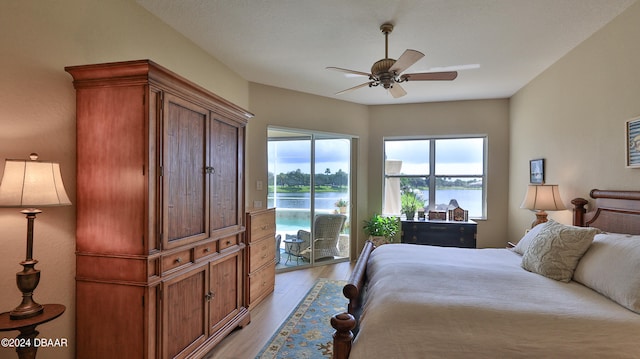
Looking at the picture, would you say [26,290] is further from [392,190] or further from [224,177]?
[392,190]

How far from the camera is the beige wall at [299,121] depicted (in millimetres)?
4293

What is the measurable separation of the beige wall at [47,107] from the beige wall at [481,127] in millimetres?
4310

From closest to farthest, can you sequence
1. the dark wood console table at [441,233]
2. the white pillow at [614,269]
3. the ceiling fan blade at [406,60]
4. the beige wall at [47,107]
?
the white pillow at [614,269], the beige wall at [47,107], the ceiling fan blade at [406,60], the dark wood console table at [441,233]

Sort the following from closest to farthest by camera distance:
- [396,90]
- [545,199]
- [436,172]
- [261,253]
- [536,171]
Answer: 1. [396,90]
2. [545,199]
3. [261,253]
4. [536,171]
5. [436,172]

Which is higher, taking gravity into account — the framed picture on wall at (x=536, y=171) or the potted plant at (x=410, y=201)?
the framed picture on wall at (x=536, y=171)

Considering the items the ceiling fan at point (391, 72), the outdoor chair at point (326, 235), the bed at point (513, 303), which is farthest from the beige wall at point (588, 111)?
the outdoor chair at point (326, 235)

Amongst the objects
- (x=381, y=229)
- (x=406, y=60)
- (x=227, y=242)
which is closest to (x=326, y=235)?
(x=381, y=229)

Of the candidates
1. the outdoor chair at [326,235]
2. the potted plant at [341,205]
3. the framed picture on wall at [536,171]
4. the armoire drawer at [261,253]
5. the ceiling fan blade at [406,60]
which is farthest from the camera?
the potted plant at [341,205]

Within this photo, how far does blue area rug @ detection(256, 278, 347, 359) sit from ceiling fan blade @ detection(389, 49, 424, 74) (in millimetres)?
2360

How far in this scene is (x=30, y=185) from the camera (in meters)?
1.44

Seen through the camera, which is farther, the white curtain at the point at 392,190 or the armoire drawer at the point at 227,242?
the white curtain at the point at 392,190

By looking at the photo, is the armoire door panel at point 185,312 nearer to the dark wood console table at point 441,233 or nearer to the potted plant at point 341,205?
A: the potted plant at point 341,205

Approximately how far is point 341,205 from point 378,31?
9.77 ft

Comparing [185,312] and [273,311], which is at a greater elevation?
[185,312]
